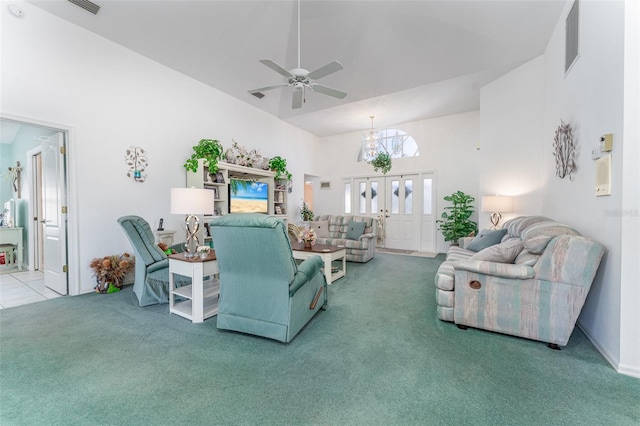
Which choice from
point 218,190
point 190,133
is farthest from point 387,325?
point 190,133

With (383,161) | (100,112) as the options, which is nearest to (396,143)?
(383,161)

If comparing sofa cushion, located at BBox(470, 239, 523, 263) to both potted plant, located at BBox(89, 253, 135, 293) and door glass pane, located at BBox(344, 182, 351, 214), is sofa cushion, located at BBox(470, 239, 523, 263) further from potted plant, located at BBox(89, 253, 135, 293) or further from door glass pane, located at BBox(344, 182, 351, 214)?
door glass pane, located at BBox(344, 182, 351, 214)

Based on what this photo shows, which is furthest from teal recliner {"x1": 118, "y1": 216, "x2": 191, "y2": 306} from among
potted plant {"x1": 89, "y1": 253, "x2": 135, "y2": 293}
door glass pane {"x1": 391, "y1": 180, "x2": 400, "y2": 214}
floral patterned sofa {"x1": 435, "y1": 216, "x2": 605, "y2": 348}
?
door glass pane {"x1": 391, "y1": 180, "x2": 400, "y2": 214}

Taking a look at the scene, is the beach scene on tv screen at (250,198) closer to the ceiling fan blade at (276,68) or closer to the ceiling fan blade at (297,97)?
the ceiling fan blade at (297,97)

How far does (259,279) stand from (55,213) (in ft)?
11.0

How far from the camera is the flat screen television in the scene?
5.20m

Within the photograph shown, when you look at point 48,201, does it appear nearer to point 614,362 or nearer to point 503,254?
point 503,254

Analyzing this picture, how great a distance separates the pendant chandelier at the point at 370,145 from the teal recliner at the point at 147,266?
5.28 metres

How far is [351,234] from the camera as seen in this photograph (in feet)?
18.2

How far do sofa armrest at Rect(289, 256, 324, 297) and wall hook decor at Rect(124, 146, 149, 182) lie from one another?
312cm

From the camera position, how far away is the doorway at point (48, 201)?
3365 millimetres

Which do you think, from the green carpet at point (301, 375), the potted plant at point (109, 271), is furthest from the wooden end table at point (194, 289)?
the potted plant at point (109, 271)

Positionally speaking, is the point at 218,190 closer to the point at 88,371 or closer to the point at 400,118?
the point at 88,371

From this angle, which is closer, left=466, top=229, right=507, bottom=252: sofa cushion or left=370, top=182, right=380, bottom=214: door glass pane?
left=466, top=229, right=507, bottom=252: sofa cushion
